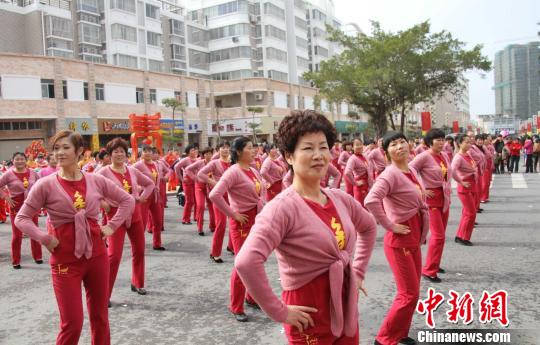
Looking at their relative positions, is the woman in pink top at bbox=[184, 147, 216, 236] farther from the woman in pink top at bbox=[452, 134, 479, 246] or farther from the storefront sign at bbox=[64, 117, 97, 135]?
the storefront sign at bbox=[64, 117, 97, 135]

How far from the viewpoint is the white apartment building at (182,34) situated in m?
→ 40.5

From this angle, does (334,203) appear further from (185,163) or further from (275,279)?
(185,163)

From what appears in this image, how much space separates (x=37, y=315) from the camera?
17.0ft

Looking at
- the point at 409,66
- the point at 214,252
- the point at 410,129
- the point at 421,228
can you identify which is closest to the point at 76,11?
the point at 409,66

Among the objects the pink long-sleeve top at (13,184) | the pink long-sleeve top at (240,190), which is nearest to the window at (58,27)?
the pink long-sleeve top at (13,184)

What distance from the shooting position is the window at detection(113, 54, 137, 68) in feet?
142

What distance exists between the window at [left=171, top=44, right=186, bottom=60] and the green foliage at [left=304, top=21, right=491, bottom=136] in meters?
23.8

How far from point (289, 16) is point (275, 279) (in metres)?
56.9

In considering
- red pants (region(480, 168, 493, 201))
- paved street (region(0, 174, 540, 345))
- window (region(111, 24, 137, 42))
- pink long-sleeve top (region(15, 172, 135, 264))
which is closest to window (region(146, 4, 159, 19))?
window (region(111, 24, 137, 42))

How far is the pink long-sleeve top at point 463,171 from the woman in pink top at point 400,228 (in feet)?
11.3

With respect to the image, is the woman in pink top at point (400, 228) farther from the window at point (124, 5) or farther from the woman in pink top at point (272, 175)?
the window at point (124, 5)

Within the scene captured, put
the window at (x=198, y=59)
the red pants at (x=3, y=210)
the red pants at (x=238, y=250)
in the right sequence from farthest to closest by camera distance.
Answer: the window at (x=198, y=59) < the red pants at (x=3, y=210) < the red pants at (x=238, y=250)

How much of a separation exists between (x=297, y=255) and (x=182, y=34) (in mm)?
53267

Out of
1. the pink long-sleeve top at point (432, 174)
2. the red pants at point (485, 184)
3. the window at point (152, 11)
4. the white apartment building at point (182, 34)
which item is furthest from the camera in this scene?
the window at point (152, 11)
